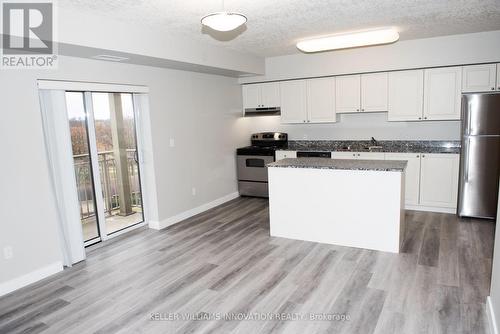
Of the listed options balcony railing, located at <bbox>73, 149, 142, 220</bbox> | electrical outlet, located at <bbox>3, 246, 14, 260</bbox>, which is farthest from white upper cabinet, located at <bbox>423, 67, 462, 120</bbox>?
electrical outlet, located at <bbox>3, 246, 14, 260</bbox>

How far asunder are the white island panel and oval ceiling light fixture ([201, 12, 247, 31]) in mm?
2024

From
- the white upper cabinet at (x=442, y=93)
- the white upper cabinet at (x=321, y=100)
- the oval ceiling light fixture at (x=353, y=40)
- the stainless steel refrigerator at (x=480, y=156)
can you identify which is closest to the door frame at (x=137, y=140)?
the oval ceiling light fixture at (x=353, y=40)

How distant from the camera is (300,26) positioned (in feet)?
13.1

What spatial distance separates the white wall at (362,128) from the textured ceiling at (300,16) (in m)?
1.43

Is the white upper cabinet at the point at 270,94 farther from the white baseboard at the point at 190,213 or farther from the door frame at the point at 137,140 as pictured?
the door frame at the point at 137,140

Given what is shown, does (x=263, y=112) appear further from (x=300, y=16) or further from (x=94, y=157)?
(x=94, y=157)

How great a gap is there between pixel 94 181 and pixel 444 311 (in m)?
3.91

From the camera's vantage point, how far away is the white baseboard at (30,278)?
3176 millimetres

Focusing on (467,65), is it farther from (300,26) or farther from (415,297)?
(415,297)

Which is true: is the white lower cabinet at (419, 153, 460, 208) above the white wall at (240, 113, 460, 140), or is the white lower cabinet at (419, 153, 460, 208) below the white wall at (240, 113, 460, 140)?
below

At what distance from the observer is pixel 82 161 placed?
4199mm

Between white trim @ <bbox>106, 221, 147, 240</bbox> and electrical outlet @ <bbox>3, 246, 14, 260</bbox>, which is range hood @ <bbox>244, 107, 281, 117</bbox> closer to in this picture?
white trim @ <bbox>106, 221, 147, 240</bbox>

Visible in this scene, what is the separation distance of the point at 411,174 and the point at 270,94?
110 inches

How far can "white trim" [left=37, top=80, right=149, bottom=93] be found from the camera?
3445mm
